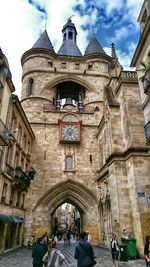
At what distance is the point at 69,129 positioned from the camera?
2039cm

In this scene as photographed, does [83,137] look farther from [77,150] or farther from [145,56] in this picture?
[145,56]

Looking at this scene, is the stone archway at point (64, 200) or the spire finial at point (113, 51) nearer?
the stone archway at point (64, 200)

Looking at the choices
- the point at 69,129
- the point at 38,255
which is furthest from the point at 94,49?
the point at 38,255

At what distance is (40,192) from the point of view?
18.0 m

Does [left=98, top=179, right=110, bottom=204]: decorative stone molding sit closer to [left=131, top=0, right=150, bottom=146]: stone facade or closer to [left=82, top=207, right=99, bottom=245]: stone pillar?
[left=82, top=207, right=99, bottom=245]: stone pillar

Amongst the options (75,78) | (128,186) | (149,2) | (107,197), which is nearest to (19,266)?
(128,186)

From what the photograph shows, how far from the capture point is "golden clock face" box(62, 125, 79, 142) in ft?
65.7

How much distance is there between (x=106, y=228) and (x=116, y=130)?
6548 millimetres

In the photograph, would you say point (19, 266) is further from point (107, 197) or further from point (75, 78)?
point (75, 78)

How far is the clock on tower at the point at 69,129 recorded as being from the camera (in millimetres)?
19969

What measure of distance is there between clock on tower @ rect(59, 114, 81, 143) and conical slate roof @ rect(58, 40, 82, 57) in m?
11.7

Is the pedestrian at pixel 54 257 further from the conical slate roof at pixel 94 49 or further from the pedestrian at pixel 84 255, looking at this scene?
the conical slate roof at pixel 94 49

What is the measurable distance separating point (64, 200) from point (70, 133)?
5.79 meters

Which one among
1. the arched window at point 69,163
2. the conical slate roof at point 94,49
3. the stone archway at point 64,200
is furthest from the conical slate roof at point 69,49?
the stone archway at point 64,200
